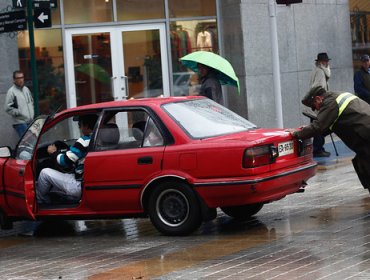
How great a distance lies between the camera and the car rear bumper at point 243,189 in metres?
9.25

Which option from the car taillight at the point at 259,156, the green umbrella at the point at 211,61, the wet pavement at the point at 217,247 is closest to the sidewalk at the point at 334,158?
the green umbrella at the point at 211,61

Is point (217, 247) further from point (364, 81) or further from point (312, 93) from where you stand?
point (364, 81)

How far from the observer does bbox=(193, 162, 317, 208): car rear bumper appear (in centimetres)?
925

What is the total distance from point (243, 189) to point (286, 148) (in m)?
0.90

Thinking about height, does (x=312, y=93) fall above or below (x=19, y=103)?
below

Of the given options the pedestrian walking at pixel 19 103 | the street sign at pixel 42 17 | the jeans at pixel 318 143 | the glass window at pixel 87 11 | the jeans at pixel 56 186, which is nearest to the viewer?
the jeans at pixel 56 186

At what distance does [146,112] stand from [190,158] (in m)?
0.90

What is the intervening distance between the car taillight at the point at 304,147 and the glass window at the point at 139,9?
9.41 meters

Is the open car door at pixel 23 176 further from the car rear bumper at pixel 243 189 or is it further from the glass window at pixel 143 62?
the glass window at pixel 143 62

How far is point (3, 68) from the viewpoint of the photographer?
17.5m

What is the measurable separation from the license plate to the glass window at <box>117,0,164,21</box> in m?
9.79

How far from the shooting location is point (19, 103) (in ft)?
53.9

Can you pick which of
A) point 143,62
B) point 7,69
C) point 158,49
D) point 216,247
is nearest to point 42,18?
point 7,69

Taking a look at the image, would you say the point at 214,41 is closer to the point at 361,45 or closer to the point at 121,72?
the point at 121,72
